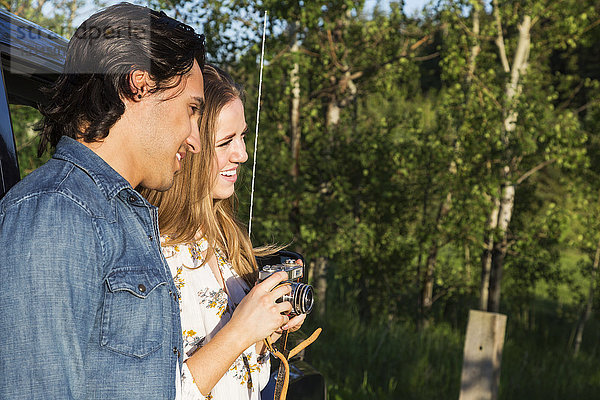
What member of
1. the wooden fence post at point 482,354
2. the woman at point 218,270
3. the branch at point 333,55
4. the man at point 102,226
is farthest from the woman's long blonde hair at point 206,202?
the branch at point 333,55

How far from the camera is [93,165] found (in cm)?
113

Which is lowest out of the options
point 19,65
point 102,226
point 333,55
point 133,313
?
point 133,313

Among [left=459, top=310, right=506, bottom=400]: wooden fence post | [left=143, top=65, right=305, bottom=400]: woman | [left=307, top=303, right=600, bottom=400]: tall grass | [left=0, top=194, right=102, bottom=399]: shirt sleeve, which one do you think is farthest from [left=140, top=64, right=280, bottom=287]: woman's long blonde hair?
[left=307, top=303, right=600, bottom=400]: tall grass

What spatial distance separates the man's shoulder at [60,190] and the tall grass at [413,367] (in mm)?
3737

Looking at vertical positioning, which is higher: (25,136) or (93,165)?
(25,136)

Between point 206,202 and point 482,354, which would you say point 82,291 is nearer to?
point 206,202

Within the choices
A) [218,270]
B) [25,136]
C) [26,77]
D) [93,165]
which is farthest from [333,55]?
[93,165]

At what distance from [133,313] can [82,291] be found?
0.38ft

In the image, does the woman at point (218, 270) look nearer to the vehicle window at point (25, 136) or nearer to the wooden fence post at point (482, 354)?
the wooden fence post at point (482, 354)

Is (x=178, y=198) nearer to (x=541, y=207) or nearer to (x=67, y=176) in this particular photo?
(x=67, y=176)

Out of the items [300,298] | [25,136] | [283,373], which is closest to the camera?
[300,298]

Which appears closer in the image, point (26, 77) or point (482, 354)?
point (26, 77)

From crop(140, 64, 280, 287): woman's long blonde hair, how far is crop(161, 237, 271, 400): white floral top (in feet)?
0.19

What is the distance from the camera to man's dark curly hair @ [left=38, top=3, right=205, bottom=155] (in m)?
1.18
